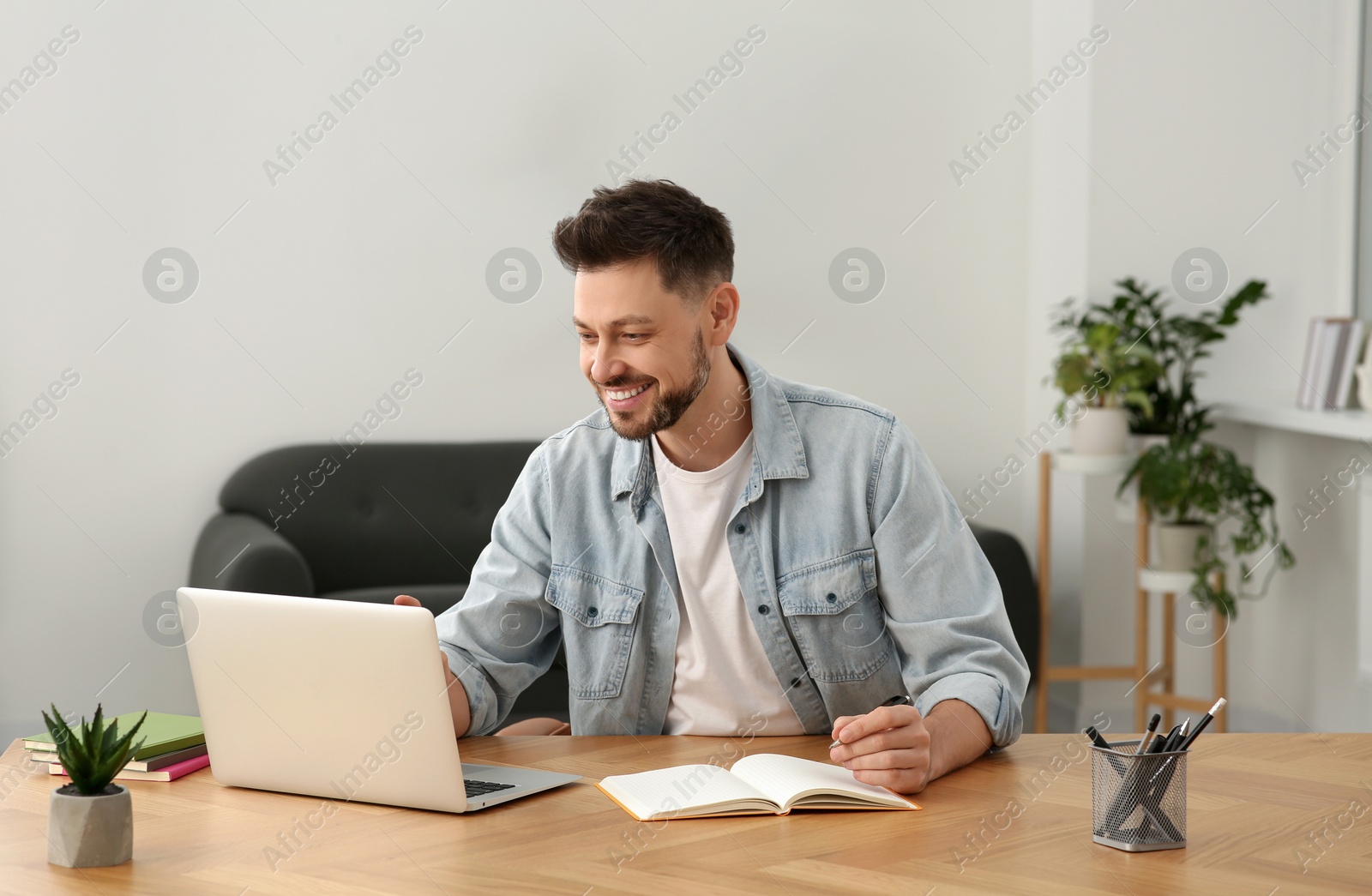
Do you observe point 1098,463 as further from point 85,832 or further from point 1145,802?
point 85,832

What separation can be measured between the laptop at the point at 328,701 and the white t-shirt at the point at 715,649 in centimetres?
43

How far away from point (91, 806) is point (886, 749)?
0.76 m

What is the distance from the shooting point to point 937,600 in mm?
1556

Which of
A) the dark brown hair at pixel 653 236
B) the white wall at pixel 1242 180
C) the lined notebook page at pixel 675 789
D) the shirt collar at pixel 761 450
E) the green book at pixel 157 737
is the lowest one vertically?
the lined notebook page at pixel 675 789

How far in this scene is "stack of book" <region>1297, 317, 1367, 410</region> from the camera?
3.04 meters

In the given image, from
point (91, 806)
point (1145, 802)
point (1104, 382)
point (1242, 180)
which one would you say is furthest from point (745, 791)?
point (1242, 180)

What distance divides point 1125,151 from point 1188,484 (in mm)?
1019

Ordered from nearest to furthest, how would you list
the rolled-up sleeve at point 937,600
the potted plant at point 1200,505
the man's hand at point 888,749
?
1. the man's hand at point 888,749
2. the rolled-up sleeve at point 937,600
3. the potted plant at point 1200,505

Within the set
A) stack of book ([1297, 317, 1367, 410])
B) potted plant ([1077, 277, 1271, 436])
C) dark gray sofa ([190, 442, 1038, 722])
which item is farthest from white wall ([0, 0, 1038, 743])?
stack of book ([1297, 317, 1367, 410])

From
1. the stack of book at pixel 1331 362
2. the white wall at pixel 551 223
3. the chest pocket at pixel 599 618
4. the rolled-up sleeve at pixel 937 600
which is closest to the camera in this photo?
the rolled-up sleeve at pixel 937 600

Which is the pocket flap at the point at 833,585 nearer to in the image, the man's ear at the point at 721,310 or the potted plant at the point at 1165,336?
the man's ear at the point at 721,310

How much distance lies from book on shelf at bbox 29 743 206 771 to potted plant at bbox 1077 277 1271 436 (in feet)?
8.81

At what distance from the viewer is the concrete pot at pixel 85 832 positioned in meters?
1.08

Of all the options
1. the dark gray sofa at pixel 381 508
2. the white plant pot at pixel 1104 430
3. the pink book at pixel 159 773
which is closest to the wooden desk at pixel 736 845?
the pink book at pixel 159 773
